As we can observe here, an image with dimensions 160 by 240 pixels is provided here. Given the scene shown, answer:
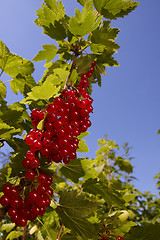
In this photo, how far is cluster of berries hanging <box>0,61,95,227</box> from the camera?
54.6 inches

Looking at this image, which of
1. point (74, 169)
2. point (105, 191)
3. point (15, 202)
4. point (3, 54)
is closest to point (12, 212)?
point (15, 202)

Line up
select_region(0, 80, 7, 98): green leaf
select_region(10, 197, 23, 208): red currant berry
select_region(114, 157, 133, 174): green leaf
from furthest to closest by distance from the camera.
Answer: select_region(114, 157, 133, 174): green leaf < select_region(0, 80, 7, 98): green leaf < select_region(10, 197, 23, 208): red currant berry

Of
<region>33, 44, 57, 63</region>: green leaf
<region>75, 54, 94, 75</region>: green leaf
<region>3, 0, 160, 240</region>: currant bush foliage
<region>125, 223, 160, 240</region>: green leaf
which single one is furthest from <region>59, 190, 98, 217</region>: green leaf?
<region>33, 44, 57, 63</region>: green leaf

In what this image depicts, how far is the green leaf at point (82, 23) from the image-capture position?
167 centimetres

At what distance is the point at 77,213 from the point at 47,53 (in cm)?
154

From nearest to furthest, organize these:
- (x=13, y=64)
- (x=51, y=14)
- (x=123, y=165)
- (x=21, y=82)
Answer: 1. (x=51, y=14)
2. (x=13, y=64)
3. (x=21, y=82)
4. (x=123, y=165)

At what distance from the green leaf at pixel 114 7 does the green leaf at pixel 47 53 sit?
57cm

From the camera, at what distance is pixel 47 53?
6.78ft

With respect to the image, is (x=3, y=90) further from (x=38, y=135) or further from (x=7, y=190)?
(x=7, y=190)

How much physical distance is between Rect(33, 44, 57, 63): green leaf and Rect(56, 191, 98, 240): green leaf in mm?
1357

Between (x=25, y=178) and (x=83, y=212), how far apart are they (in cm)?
51

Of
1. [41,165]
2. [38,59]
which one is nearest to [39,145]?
[41,165]

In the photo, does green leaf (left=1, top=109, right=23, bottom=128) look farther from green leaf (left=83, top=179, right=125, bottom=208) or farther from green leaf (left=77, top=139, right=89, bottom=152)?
green leaf (left=83, top=179, right=125, bottom=208)

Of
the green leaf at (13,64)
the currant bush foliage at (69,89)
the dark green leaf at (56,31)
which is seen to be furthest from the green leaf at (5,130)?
the dark green leaf at (56,31)
